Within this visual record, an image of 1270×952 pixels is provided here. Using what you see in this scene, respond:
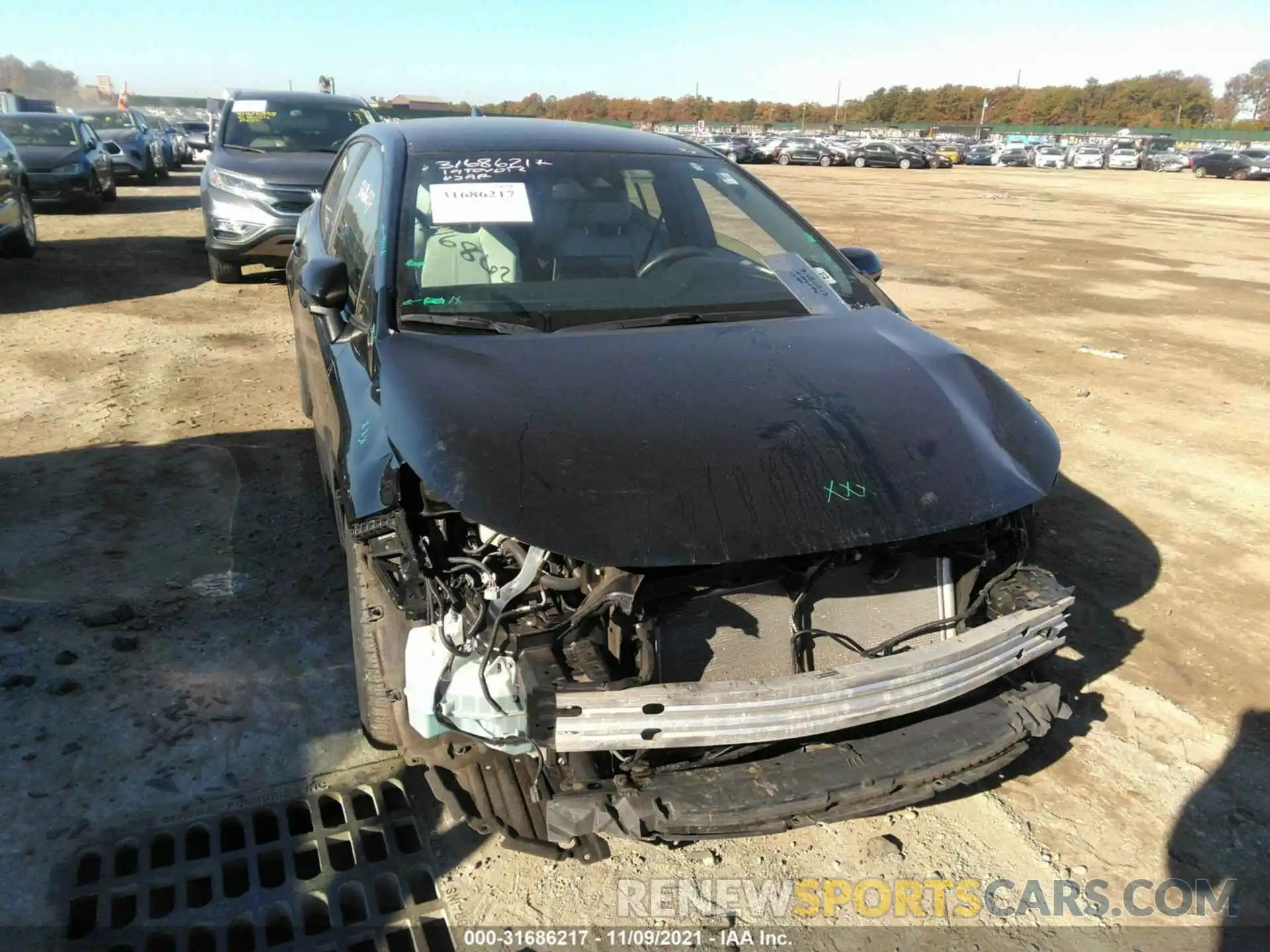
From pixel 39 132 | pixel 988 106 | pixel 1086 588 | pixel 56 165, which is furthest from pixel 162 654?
pixel 988 106

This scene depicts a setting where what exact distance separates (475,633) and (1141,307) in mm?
9769

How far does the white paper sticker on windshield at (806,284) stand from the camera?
3234mm

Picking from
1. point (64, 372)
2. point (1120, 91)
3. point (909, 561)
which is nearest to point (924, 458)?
point (909, 561)

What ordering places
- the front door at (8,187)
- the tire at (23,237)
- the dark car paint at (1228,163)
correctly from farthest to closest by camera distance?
the dark car paint at (1228,163) < the tire at (23,237) < the front door at (8,187)

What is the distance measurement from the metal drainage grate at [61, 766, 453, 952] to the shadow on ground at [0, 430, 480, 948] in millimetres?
33

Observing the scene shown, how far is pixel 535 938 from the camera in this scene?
7.23 ft

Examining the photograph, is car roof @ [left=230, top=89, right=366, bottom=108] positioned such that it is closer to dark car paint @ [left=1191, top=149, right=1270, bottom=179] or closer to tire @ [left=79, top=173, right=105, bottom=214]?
tire @ [left=79, top=173, right=105, bottom=214]

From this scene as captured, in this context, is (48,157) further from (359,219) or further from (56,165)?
(359,219)

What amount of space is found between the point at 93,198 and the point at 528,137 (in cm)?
1268

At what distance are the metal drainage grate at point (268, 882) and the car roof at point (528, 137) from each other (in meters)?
2.32

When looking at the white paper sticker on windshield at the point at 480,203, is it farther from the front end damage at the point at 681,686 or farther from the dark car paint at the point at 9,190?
the dark car paint at the point at 9,190

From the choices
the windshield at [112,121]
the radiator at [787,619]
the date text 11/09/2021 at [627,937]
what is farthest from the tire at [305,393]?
the windshield at [112,121]

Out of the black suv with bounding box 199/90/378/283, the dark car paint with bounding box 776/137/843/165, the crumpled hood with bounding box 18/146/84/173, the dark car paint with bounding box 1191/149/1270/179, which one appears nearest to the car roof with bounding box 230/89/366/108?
the black suv with bounding box 199/90/378/283

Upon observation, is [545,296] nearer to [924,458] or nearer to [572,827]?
[924,458]
